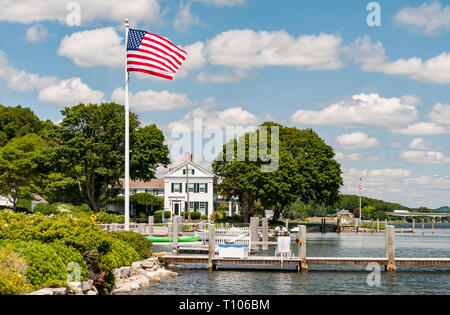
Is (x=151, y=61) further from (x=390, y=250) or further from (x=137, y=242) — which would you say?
(x=390, y=250)

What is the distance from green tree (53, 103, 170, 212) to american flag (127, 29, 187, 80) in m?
45.1

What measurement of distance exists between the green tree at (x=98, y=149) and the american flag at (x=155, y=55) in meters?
45.1

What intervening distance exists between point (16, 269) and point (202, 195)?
81423mm

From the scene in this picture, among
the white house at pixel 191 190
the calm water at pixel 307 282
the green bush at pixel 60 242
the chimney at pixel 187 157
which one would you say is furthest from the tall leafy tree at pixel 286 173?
the green bush at pixel 60 242

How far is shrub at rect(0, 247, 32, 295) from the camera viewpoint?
49.0 feet

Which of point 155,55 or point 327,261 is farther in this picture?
point 327,261

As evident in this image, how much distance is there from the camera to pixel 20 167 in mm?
73188

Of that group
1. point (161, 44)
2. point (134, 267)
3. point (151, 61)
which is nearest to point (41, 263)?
point (134, 267)

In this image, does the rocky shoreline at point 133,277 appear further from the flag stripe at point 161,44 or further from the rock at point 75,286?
the flag stripe at point 161,44

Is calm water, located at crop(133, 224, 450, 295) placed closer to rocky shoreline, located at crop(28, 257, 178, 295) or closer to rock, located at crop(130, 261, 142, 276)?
rocky shoreline, located at crop(28, 257, 178, 295)

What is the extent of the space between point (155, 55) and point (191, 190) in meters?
69.8

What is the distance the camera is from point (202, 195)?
9750cm

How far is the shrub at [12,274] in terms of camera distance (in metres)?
14.9
